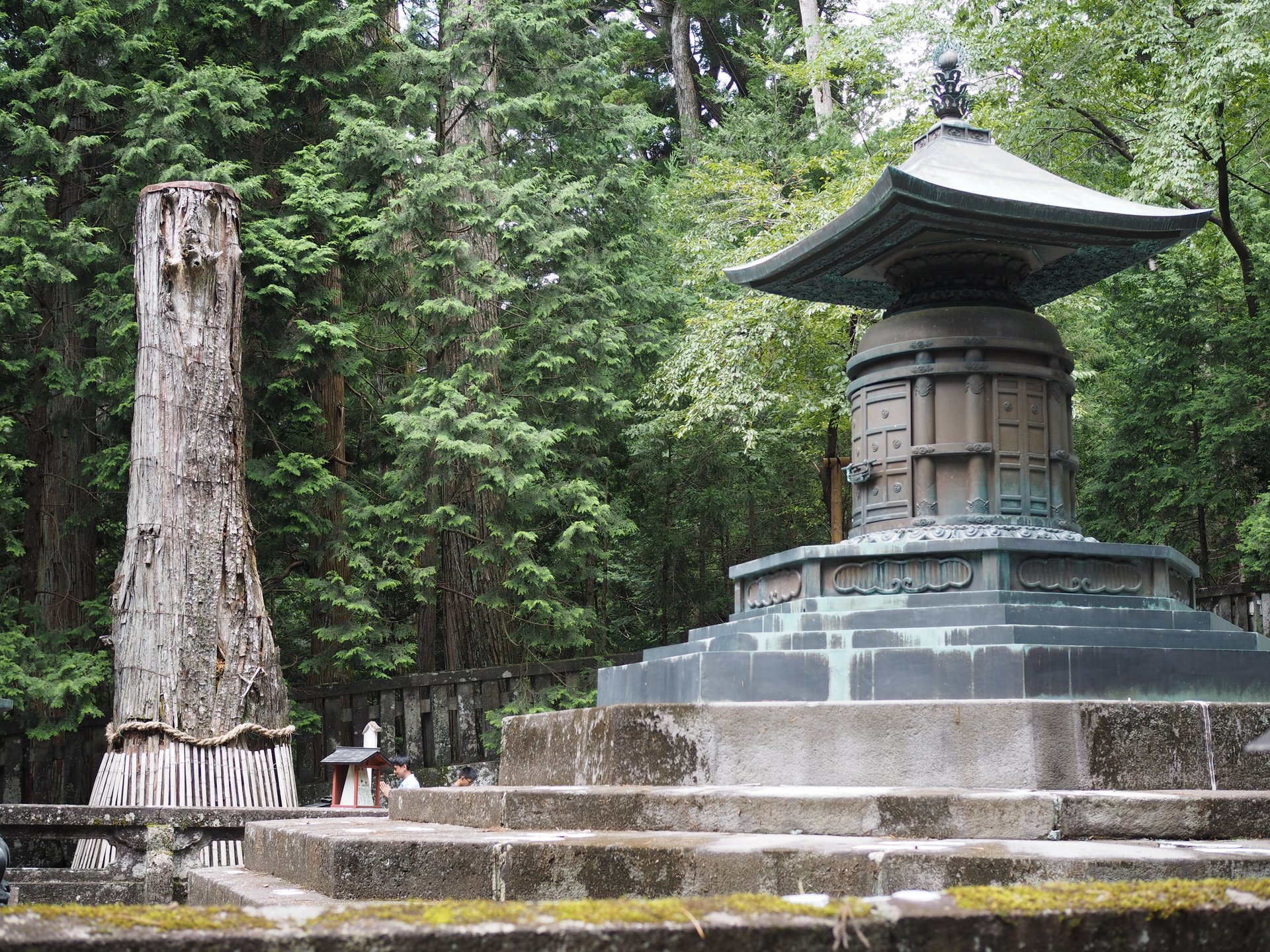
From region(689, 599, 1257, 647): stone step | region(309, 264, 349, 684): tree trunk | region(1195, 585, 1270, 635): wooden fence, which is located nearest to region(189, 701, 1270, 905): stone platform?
region(689, 599, 1257, 647): stone step

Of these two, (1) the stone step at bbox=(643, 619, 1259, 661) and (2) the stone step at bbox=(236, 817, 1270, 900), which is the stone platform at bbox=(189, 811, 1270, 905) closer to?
(2) the stone step at bbox=(236, 817, 1270, 900)

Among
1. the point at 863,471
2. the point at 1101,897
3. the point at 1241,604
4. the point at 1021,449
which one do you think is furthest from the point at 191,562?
the point at 1241,604

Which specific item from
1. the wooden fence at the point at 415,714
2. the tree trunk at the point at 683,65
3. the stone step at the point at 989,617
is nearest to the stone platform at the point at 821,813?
the stone step at the point at 989,617

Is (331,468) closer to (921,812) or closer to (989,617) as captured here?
(989,617)

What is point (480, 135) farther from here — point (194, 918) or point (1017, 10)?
point (194, 918)

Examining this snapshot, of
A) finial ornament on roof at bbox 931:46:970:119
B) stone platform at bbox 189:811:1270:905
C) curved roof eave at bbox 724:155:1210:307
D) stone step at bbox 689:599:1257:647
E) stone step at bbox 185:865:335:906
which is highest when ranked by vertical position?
finial ornament on roof at bbox 931:46:970:119

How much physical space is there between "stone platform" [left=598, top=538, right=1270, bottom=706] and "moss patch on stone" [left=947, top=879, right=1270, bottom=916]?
3896mm

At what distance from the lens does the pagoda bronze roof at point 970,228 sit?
777cm

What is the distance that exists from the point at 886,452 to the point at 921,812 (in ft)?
12.3

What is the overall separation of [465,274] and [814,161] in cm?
568

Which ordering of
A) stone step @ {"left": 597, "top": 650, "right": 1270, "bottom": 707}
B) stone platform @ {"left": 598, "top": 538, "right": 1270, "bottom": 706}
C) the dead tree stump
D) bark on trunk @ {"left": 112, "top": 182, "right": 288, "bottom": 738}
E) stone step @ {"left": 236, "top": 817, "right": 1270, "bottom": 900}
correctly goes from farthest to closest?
bark on trunk @ {"left": 112, "top": 182, "right": 288, "bottom": 738}, the dead tree stump, stone platform @ {"left": 598, "top": 538, "right": 1270, "bottom": 706}, stone step @ {"left": 597, "top": 650, "right": 1270, "bottom": 707}, stone step @ {"left": 236, "top": 817, "right": 1270, "bottom": 900}

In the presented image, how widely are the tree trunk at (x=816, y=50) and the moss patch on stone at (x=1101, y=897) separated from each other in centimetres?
1887

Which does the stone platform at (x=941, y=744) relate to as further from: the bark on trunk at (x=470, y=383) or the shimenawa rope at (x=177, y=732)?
the bark on trunk at (x=470, y=383)

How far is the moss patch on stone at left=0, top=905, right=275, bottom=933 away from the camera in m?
2.19
